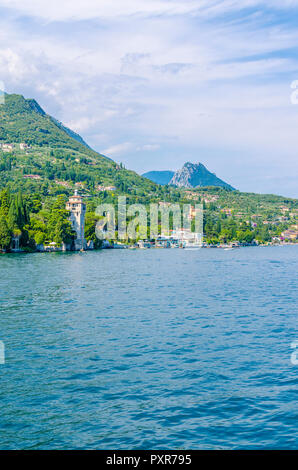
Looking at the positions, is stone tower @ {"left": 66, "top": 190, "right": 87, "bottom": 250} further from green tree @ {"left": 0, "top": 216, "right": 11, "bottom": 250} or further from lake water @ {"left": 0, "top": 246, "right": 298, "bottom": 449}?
lake water @ {"left": 0, "top": 246, "right": 298, "bottom": 449}

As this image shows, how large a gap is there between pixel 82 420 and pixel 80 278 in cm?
4110

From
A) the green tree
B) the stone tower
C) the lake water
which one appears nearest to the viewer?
the lake water

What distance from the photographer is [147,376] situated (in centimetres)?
1795

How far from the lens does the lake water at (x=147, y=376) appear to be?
13.2 meters

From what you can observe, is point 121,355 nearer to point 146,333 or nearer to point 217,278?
point 146,333

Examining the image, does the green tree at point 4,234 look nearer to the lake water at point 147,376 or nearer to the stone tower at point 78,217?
the stone tower at point 78,217

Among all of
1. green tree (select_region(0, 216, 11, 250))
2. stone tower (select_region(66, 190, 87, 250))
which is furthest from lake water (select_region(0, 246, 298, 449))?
stone tower (select_region(66, 190, 87, 250))

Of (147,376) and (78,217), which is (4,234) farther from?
(147,376)

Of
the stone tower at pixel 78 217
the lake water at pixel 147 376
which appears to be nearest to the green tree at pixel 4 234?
the stone tower at pixel 78 217

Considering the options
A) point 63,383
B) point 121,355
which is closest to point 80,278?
point 121,355

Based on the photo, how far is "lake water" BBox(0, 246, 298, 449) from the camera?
520 inches

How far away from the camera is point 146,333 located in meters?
25.1

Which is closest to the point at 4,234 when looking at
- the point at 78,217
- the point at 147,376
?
the point at 78,217
